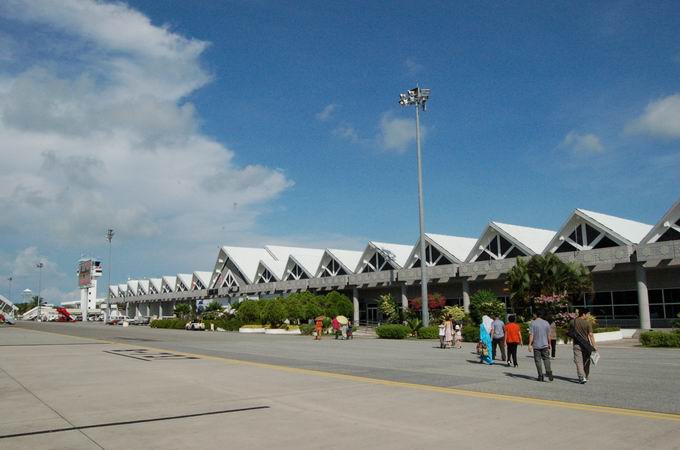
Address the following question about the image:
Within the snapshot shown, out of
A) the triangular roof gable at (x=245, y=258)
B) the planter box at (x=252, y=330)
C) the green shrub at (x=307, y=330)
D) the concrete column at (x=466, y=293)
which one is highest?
the triangular roof gable at (x=245, y=258)

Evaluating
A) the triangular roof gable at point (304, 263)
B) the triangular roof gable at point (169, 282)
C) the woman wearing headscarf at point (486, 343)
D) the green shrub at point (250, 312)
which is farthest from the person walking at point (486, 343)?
the triangular roof gable at point (169, 282)

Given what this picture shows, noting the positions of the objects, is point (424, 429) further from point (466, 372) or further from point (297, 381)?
point (466, 372)

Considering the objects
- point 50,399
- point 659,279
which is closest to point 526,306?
point 659,279

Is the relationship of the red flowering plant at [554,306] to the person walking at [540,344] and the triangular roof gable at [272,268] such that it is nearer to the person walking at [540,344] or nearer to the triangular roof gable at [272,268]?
the person walking at [540,344]

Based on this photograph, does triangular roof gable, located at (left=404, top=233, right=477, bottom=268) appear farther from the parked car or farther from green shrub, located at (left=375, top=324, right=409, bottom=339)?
the parked car

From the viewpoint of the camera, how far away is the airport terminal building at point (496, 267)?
3428cm

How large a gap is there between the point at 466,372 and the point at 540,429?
689 centimetres

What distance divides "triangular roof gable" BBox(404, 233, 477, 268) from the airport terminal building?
0.29 ft

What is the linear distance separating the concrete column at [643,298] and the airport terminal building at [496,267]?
0.18 ft

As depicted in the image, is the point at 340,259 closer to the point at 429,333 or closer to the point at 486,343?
the point at 429,333

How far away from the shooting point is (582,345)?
12.0 m

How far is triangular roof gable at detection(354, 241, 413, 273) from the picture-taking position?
5212 centimetres

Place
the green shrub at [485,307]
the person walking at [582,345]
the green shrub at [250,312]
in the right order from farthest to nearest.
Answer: the green shrub at [250,312], the green shrub at [485,307], the person walking at [582,345]

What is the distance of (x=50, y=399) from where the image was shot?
10.0 m
